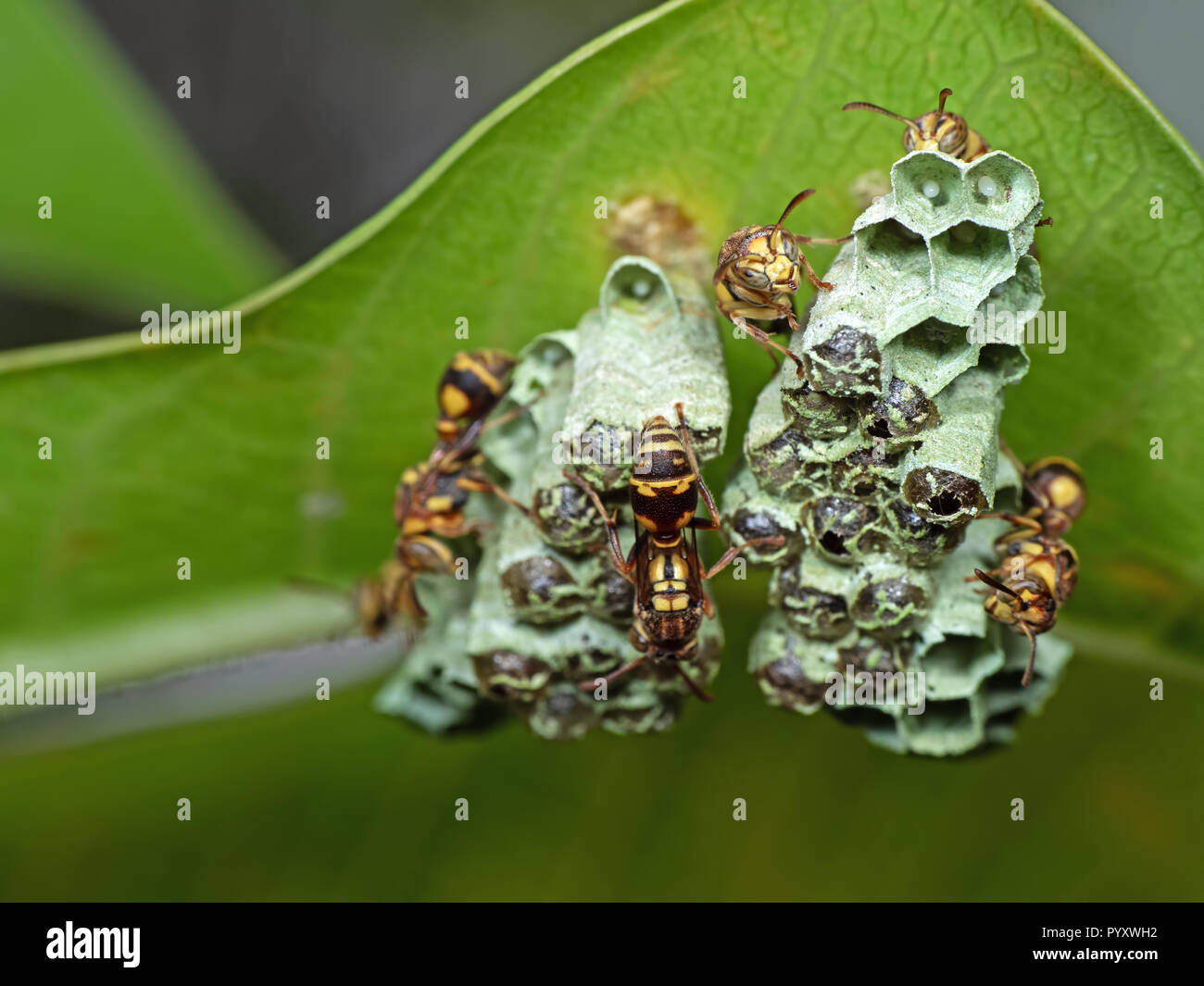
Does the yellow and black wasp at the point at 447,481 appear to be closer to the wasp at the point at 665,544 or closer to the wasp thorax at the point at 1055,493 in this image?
the wasp at the point at 665,544

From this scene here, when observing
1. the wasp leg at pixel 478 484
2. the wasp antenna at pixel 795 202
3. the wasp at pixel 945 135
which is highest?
the wasp at pixel 945 135

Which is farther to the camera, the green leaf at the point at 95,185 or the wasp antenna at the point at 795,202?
the green leaf at the point at 95,185

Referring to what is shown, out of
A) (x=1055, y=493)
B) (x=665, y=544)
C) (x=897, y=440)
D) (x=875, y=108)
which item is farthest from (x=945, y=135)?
(x=665, y=544)

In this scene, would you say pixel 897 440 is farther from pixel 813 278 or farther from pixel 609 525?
pixel 609 525

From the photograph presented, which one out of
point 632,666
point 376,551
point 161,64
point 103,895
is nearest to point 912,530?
point 632,666

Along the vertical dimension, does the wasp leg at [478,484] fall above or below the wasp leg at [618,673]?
above

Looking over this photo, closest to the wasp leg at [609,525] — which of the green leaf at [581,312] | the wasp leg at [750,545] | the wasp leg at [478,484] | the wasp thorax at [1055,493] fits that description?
the wasp leg at [750,545]
